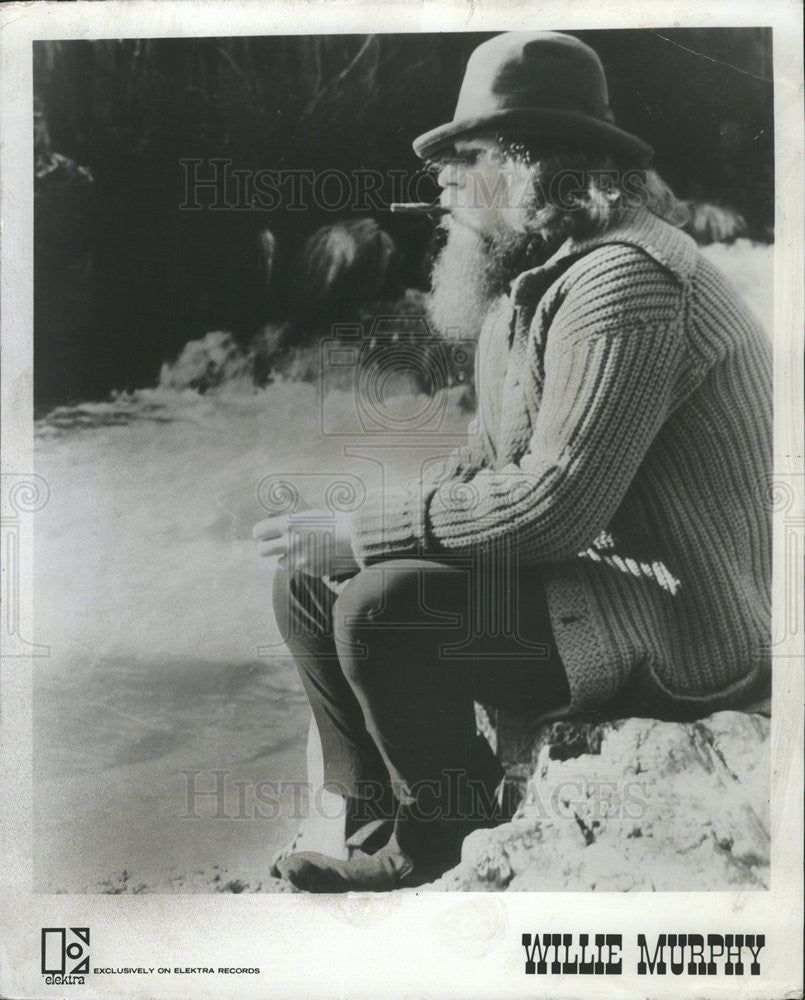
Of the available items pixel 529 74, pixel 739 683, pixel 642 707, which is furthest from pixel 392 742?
pixel 529 74

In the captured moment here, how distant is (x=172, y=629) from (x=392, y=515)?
0.58 metres

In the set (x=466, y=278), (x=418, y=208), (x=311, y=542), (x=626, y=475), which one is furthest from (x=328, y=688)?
(x=418, y=208)

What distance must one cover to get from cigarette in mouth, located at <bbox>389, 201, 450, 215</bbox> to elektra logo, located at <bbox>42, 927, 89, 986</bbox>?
71.9 inches

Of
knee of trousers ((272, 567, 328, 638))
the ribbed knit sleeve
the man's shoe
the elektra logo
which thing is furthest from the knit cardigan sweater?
the elektra logo

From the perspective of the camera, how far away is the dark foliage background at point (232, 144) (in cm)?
230

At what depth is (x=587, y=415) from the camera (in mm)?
2182

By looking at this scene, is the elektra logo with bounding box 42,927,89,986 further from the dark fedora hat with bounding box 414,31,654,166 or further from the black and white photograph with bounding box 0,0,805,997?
the dark fedora hat with bounding box 414,31,654,166

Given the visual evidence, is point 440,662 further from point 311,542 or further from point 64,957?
point 64,957

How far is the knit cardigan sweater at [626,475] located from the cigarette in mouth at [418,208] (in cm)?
26

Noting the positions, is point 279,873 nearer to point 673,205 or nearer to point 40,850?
point 40,850

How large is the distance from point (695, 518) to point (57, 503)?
148 cm

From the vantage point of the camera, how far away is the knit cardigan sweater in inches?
86.3

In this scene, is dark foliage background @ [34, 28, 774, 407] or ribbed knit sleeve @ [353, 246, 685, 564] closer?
ribbed knit sleeve @ [353, 246, 685, 564]

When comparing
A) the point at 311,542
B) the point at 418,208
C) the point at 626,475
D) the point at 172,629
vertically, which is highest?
the point at 418,208
